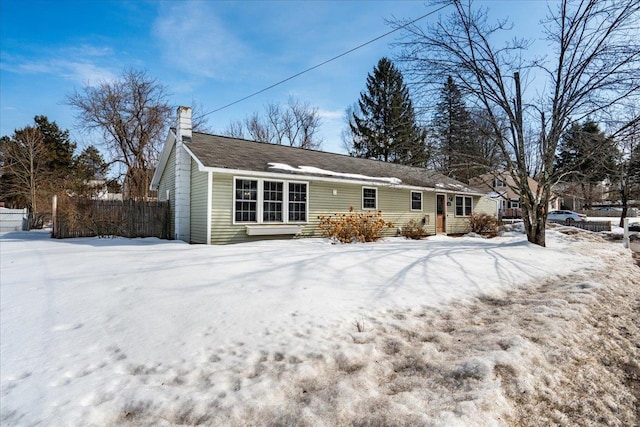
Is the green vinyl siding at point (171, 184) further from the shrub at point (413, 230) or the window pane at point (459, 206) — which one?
the window pane at point (459, 206)

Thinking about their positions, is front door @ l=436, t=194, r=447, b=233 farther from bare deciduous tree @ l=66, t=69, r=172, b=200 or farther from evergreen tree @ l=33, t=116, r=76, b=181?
evergreen tree @ l=33, t=116, r=76, b=181

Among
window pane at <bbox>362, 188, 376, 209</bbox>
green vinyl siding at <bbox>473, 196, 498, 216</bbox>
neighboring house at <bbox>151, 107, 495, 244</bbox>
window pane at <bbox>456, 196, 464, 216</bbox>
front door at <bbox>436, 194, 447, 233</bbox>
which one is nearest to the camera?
neighboring house at <bbox>151, 107, 495, 244</bbox>

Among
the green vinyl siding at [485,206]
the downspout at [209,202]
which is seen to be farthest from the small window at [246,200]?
the green vinyl siding at [485,206]

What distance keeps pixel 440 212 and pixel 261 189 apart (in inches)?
397

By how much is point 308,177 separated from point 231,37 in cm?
688

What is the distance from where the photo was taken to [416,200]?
50.9ft

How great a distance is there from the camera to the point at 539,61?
10.3 m

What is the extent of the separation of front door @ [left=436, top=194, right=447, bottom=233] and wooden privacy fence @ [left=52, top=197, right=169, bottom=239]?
12675mm

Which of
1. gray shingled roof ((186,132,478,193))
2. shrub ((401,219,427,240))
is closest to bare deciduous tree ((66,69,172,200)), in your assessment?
gray shingled roof ((186,132,478,193))

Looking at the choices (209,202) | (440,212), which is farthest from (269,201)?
(440,212)

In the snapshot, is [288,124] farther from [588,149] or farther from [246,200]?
[588,149]

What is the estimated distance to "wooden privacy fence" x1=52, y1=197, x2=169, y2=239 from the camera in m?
11.3

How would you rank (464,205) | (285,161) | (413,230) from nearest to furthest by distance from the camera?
1. (285,161)
2. (413,230)
3. (464,205)

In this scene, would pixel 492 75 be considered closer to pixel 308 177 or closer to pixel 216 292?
pixel 308 177
